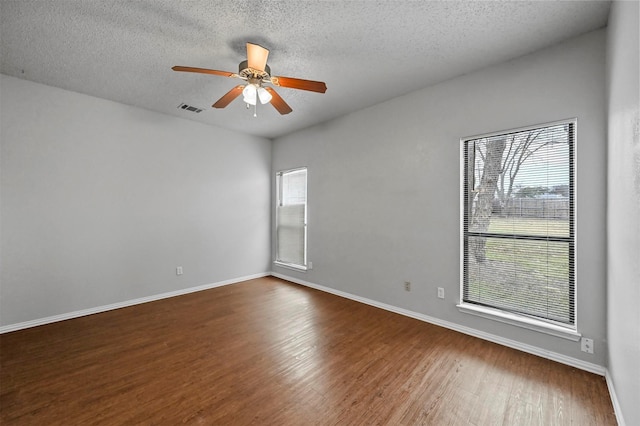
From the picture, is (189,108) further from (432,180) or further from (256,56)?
(432,180)

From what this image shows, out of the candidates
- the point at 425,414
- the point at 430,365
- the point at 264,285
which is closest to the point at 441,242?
the point at 430,365

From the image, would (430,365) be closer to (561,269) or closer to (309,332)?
(309,332)

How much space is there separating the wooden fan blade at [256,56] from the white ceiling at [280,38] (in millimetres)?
209

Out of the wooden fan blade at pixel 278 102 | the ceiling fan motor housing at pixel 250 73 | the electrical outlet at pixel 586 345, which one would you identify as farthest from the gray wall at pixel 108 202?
the electrical outlet at pixel 586 345

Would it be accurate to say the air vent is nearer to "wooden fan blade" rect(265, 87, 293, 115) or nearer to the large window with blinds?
"wooden fan blade" rect(265, 87, 293, 115)

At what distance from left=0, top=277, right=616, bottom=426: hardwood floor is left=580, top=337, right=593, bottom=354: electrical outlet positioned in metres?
0.18

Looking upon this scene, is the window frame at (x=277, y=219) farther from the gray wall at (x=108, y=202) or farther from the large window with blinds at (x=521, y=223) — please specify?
the large window with blinds at (x=521, y=223)

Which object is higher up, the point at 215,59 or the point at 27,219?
the point at 215,59

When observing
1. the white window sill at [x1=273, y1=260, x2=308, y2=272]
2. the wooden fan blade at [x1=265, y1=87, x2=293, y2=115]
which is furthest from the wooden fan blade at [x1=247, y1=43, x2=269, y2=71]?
the white window sill at [x1=273, y1=260, x2=308, y2=272]

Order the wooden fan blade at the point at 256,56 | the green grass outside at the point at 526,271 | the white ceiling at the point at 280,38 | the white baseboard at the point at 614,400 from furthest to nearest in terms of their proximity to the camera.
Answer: the green grass outside at the point at 526,271, the wooden fan blade at the point at 256,56, the white ceiling at the point at 280,38, the white baseboard at the point at 614,400

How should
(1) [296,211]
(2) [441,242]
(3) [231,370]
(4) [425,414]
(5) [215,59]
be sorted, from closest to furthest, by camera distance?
(4) [425,414]
(3) [231,370]
(5) [215,59]
(2) [441,242]
(1) [296,211]

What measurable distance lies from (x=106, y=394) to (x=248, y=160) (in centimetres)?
392

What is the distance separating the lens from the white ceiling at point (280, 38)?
1.95 meters

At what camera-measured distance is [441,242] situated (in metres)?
3.03
